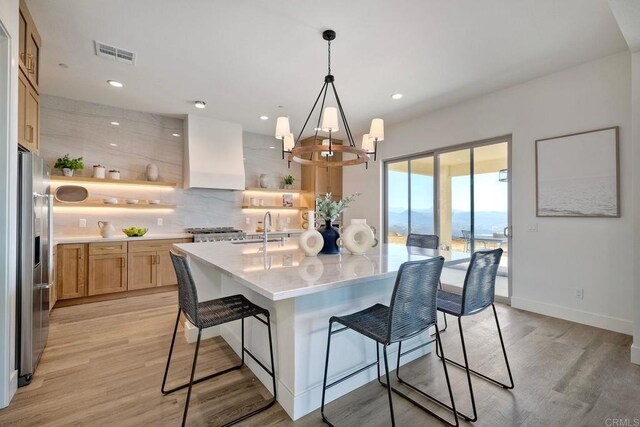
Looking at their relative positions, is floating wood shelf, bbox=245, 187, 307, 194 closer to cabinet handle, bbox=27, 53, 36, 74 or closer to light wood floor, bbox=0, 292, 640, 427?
light wood floor, bbox=0, 292, 640, 427

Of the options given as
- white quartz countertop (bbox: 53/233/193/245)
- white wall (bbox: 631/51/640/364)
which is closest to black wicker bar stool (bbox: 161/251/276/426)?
white quartz countertop (bbox: 53/233/193/245)

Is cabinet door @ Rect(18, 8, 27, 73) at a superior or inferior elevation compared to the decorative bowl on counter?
superior

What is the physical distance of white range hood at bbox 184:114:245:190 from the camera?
4824mm

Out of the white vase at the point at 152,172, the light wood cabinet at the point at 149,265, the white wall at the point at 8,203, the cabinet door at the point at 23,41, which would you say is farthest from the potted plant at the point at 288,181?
the white wall at the point at 8,203

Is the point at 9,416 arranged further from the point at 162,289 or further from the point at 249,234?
the point at 249,234

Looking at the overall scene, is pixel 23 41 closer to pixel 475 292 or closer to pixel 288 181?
pixel 475 292

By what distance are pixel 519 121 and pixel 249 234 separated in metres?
4.34

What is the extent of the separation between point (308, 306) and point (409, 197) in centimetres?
388

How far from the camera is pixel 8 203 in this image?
1.87 metres

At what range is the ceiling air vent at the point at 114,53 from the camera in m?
2.84

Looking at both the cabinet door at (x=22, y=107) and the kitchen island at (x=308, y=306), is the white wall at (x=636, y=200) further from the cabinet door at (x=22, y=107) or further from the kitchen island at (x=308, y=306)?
the cabinet door at (x=22, y=107)

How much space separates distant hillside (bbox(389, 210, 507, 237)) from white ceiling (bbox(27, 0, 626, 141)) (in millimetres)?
1670

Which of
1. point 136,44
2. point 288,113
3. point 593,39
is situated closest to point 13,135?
point 136,44

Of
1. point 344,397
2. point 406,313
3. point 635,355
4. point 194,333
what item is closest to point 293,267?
point 406,313
